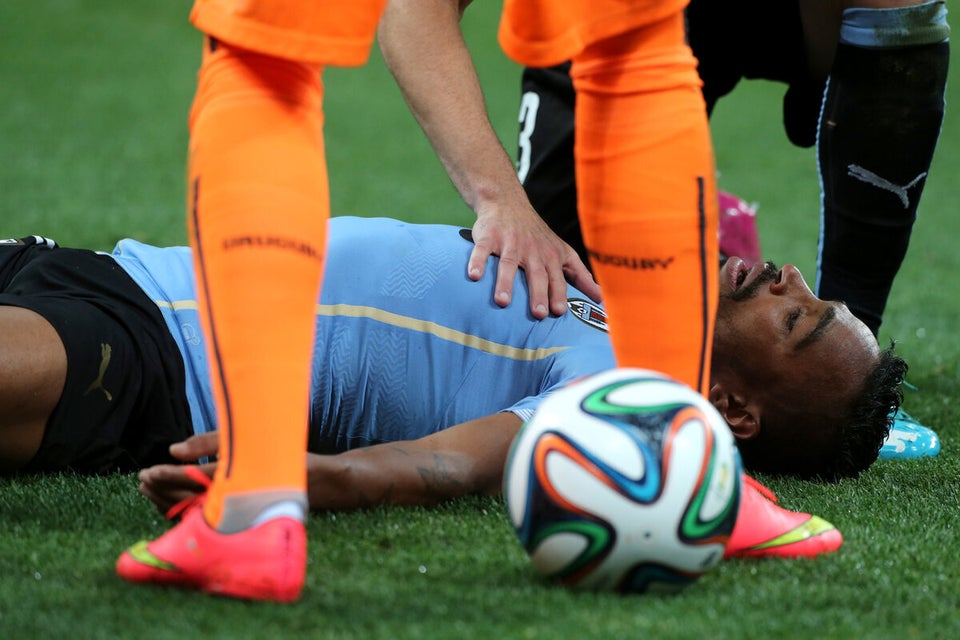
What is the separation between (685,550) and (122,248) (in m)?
1.43

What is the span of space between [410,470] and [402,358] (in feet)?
1.18

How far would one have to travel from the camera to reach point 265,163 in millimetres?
1356

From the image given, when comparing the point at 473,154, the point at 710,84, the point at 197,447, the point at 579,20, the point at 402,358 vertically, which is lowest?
the point at 402,358

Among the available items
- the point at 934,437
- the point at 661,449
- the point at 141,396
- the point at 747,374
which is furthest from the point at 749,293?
→ the point at 141,396

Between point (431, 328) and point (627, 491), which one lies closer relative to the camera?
point (627, 491)

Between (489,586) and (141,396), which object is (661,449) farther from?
(141,396)

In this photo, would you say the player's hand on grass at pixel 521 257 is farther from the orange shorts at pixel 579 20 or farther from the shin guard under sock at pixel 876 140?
the shin guard under sock at pixel 876 140

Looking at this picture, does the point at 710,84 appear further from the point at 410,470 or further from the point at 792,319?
the point at 410,470

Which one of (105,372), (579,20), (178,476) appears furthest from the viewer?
(105,372)

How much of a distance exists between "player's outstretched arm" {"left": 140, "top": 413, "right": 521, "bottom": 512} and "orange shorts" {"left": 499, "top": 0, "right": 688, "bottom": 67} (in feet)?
2.13

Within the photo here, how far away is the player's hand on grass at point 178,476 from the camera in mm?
1599

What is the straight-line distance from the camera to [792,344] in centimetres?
217

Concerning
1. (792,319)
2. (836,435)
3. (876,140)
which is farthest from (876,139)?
(836,435)

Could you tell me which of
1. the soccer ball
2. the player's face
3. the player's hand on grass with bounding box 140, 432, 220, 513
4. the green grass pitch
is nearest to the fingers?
the player's hand on grass with bounding box 140, 432, 220, 513
